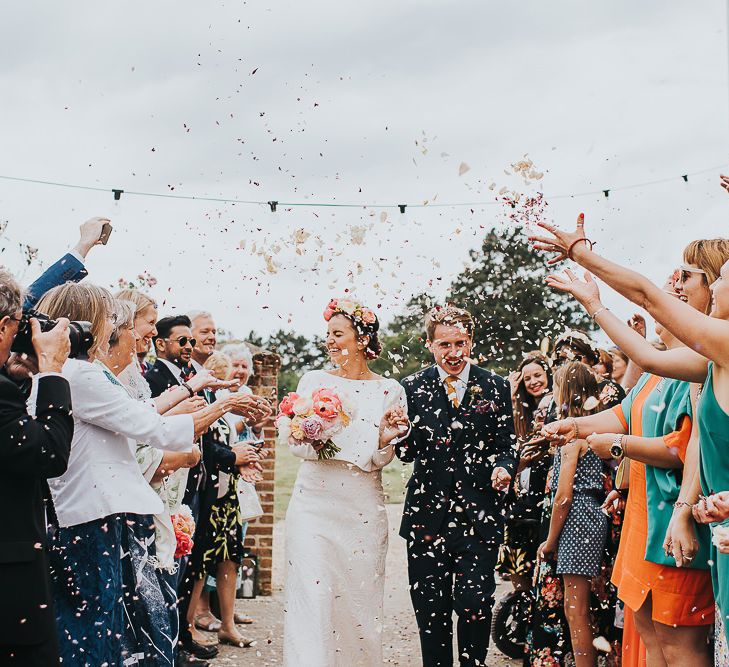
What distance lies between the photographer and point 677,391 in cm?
423

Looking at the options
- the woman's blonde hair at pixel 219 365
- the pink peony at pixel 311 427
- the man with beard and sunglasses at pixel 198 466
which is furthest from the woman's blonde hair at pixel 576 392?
the woman's blonde hair at pixel 219 365

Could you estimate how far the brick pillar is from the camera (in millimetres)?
9102

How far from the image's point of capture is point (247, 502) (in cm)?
791

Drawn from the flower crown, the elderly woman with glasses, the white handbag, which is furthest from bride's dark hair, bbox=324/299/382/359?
the white handbag

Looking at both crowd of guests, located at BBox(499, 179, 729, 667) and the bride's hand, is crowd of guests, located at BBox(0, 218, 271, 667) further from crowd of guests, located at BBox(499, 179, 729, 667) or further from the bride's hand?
crowd of guests, located at BBox(499, 179, 729, 667)

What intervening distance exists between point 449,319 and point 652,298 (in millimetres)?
2918

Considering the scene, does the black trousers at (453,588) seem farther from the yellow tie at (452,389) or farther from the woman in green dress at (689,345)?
the woman in green dress at (689,345)

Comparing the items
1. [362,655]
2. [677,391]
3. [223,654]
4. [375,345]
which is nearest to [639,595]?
[677,391]

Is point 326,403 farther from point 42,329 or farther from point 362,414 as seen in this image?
point 42,329

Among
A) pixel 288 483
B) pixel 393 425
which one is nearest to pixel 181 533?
pixel 393 425

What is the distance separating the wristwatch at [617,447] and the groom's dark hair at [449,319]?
1.90 meters

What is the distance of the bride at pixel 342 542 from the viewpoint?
5.60 metres

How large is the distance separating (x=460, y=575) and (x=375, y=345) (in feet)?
5.23

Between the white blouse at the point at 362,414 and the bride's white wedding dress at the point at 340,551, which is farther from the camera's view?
the white blouse at the point at 362,414
